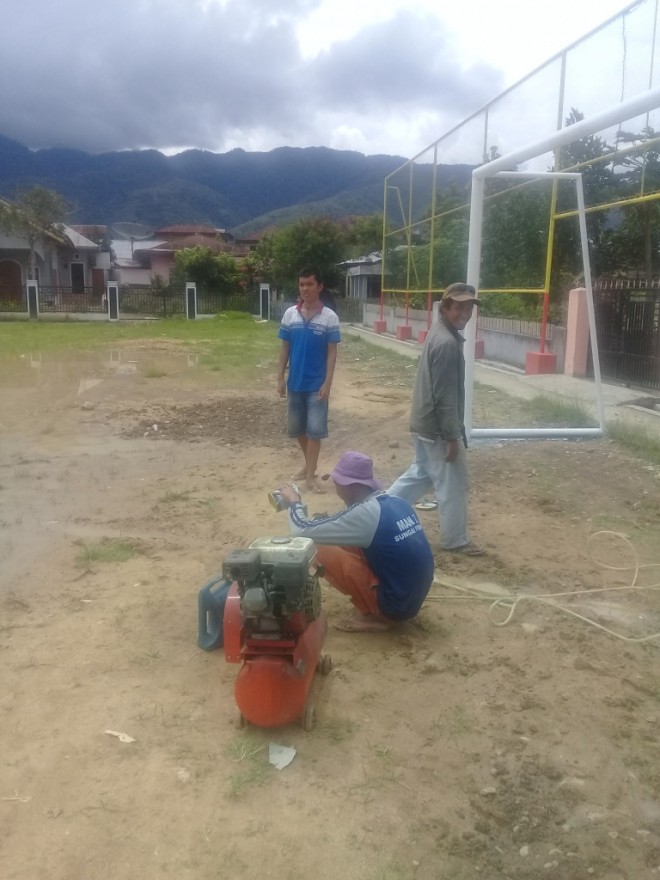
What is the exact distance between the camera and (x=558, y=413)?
9.53m

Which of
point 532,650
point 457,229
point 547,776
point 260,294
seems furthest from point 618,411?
point 260,294

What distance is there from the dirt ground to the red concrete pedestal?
6.95 meters

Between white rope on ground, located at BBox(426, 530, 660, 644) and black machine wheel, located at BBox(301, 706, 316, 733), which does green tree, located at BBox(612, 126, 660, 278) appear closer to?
white rope on ground, located at BBox(426, 530, 660, 644)

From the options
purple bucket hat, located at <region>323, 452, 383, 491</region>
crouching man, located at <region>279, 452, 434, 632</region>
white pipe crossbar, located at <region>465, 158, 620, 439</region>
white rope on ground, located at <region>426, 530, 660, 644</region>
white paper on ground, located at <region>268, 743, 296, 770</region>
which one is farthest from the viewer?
white pipe crossbar, located at <region>465, 158, 620, 439</region>

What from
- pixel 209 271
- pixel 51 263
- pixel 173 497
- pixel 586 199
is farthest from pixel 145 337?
pixel 51 263

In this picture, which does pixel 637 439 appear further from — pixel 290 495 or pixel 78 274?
pixel 78 274

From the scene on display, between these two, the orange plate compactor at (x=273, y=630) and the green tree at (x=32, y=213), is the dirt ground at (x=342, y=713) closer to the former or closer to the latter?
the orange plate compactor at (x=273, y=630)

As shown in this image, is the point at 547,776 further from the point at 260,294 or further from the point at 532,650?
the point at 260,294

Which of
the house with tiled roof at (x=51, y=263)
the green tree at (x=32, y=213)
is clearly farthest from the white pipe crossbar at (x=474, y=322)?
the green tree at (x=32, y=213)

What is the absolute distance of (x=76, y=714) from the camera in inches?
130

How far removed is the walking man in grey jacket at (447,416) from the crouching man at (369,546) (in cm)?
104

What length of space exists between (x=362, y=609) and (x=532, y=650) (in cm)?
83

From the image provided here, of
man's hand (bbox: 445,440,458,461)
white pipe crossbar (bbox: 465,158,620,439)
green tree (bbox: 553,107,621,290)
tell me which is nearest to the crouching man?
man's hand (bbox: 445,440,458,461)

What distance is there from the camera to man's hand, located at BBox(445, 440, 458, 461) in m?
4.87
